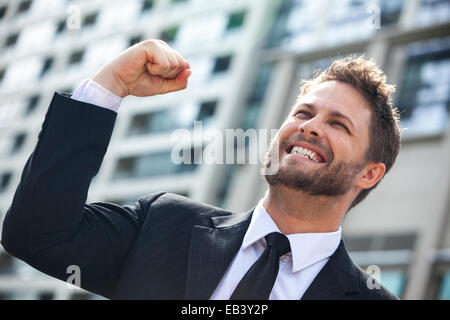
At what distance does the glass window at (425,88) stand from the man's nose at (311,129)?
19.4m

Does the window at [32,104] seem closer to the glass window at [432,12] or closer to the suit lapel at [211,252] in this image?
the glass window at [432,12]

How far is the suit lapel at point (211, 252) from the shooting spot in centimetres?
278

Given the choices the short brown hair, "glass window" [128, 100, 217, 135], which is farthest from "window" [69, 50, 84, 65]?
the short brown hair

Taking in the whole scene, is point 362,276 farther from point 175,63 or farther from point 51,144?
point 51,144

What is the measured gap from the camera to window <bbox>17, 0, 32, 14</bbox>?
174ft

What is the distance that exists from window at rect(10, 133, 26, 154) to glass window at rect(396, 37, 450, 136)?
30.6 m

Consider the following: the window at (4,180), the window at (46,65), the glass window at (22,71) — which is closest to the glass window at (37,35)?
the glass window at (22,71)

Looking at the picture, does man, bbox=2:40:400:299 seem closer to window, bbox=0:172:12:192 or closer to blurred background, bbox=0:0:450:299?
blurred background, bbox=0:0:450:299

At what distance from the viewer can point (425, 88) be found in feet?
76.6

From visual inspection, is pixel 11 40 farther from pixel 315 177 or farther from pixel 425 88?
pixel 315 177

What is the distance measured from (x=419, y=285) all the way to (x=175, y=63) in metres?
18.6

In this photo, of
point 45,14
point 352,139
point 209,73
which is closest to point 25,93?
point 45,14

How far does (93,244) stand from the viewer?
2791 mm
